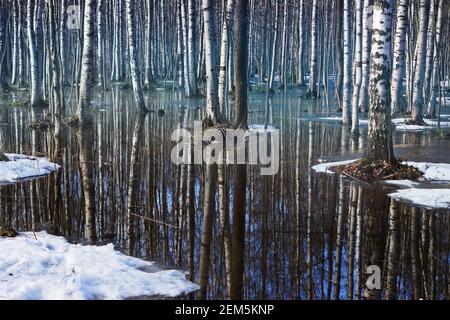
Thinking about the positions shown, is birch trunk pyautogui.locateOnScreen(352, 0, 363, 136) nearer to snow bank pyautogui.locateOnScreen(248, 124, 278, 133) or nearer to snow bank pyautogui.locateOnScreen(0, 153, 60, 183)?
snow bank pyautogui.locateOnScreen(248, 124, 278, 133)

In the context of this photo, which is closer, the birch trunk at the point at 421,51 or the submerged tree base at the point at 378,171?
the submerged tree base at the point at 378,171

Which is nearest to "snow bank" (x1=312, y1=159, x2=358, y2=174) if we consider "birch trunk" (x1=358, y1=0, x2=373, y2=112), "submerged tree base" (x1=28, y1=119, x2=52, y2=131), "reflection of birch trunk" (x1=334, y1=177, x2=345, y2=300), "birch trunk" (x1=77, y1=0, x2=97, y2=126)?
"reflection of birch trunk" (x1=334, y1=177, x2=345, y2=300)

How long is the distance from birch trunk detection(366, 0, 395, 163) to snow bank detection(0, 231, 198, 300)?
238 inches

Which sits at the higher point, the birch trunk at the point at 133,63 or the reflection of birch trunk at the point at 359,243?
the birch trunk at the point at 133,63

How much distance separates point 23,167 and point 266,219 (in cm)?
528

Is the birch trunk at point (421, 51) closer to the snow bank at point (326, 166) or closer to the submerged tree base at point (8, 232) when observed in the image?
the snow bank at point (326, 166)

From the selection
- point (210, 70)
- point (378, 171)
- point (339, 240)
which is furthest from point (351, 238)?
point (210, 70)

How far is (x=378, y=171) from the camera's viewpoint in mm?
10125

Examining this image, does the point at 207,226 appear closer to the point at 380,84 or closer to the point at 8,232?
the point at 8,232

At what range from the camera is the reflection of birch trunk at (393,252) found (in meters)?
5.14

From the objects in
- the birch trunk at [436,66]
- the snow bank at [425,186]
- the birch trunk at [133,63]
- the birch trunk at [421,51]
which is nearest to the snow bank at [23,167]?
the snow bank at [425,186]

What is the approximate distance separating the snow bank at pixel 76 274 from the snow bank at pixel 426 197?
4266mm

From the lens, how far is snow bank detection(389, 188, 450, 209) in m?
8.05
